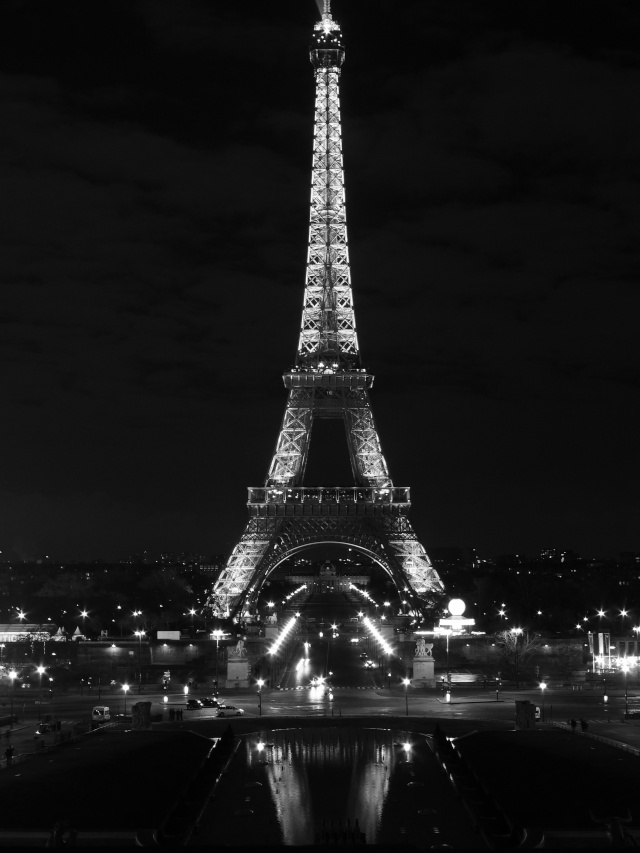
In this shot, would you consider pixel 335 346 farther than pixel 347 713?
Yes

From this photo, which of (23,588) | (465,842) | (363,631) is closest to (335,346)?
(363,631)

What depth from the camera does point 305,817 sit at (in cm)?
4550

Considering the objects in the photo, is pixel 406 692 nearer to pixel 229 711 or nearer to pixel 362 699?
pixel 362 699

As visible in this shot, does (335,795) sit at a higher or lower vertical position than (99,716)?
lower

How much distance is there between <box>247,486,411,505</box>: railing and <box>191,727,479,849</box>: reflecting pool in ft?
176

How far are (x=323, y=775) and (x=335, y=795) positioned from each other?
4201 mm

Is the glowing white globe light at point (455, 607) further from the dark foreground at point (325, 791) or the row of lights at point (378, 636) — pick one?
the dark foreground at point (325, 791)

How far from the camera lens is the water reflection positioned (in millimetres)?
44625

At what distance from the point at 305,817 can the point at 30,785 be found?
1073 cm

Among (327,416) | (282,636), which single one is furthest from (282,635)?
(327,416)

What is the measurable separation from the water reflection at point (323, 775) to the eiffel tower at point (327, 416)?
51.9 metres

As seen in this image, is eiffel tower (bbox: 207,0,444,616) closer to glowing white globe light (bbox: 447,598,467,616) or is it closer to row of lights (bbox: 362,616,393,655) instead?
row of lights (bbox: 362,616,393,655)

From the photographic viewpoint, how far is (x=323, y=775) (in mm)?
53469

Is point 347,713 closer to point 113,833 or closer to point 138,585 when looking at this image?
point 113,833
